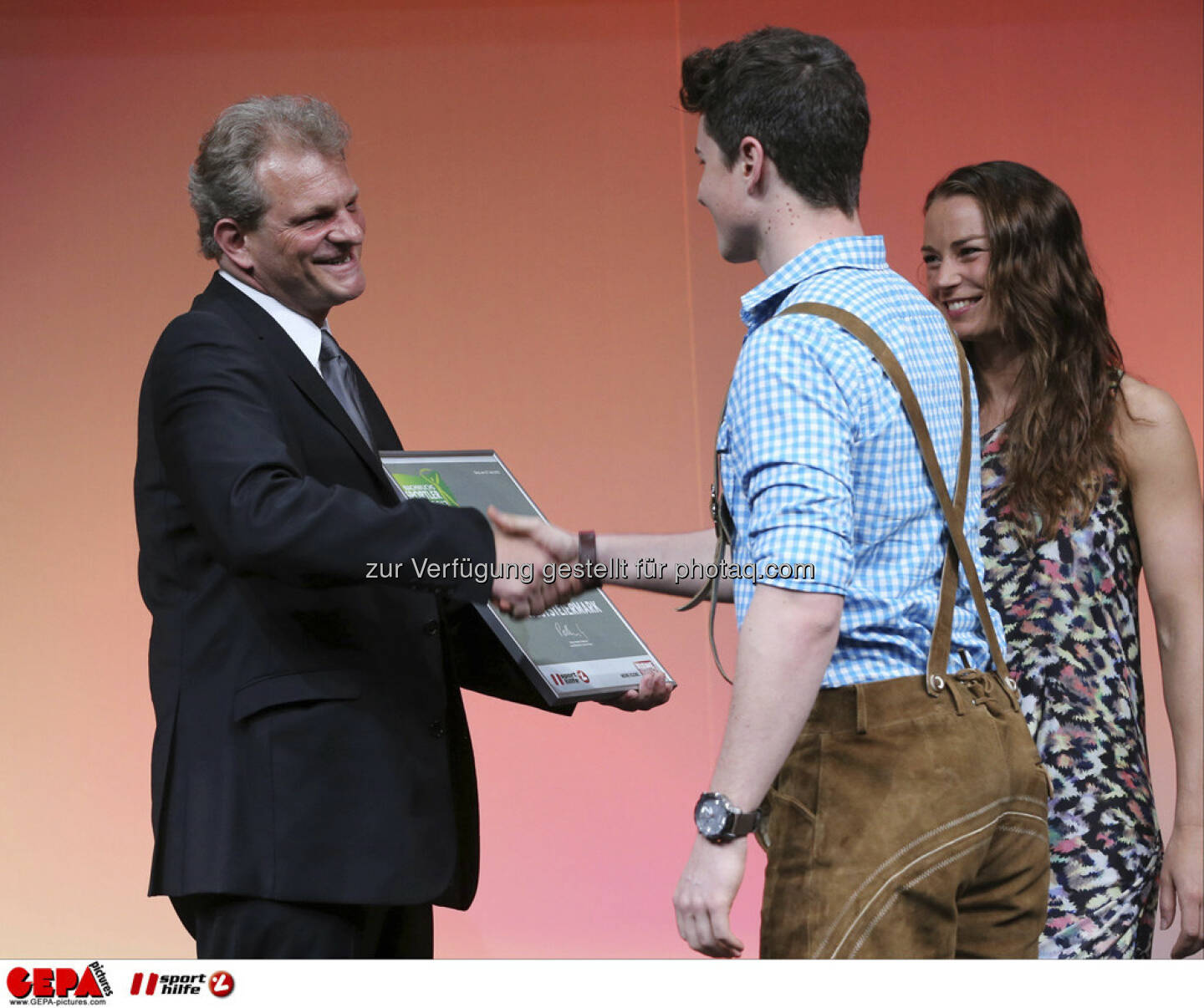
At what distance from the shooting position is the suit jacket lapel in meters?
2.05

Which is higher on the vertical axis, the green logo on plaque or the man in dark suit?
the green logo on plaque

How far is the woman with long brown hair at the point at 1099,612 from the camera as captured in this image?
2234 mm

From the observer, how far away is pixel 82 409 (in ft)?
12.0

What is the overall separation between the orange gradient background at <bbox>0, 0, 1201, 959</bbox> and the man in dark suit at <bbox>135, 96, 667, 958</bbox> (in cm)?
160

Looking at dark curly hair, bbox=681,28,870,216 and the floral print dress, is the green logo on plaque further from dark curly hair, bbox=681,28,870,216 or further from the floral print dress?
the floral print dress

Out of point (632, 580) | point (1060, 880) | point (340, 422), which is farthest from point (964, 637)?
point (340, 422)

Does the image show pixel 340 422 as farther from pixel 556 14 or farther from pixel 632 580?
pixel 556 14

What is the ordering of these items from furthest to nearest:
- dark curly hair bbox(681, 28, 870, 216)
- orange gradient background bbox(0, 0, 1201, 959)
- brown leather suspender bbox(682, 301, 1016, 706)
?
1. orange gradient background bbox(0, 0, 1201, 959)
2. dark curly hair bbox(681, 28, 870, 216)
3. brown leather suspender bbox(682, 301, 1016, 706)

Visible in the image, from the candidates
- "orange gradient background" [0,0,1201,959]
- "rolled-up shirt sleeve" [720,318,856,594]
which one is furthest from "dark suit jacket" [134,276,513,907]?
"orange gradient background" [0,0,1201,959]

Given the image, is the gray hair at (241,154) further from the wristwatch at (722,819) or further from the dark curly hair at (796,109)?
the wristwatch at (722,819)

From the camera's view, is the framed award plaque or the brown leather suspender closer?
the brown leather suspender
